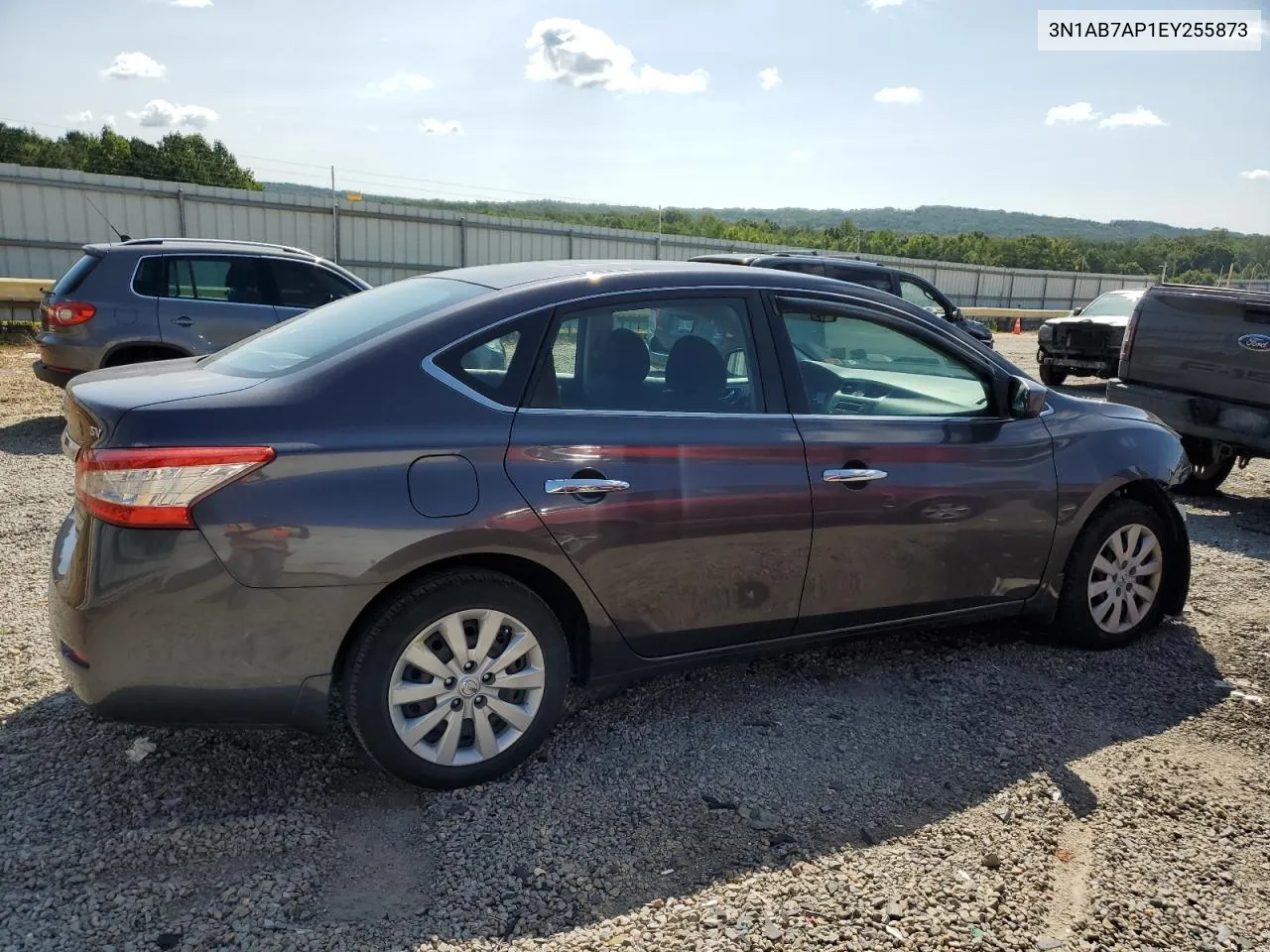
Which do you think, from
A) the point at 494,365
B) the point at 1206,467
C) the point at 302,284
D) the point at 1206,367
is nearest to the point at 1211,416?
the point at 1206,367

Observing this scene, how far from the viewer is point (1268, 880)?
2.91 meters

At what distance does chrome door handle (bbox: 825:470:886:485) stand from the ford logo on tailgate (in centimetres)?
507

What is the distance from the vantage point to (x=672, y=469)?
10.9 ft

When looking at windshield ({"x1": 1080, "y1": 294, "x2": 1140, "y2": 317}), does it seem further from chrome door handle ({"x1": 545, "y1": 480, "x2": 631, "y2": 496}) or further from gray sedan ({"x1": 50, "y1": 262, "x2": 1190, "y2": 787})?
chrome door handle ({"x1": 545, "y1": 480, "x2": 631, "y2": 496})

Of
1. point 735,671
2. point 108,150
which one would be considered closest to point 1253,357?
point 735,671

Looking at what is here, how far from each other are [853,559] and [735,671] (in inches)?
33.0

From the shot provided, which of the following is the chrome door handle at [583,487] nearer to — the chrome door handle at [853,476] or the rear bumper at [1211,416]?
the chrome door handle at [853,476]

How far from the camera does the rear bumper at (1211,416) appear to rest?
23.4 feet

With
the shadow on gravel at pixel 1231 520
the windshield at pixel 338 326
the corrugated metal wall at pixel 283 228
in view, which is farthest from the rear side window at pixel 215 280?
the corrugated metal wall at pixel 283 228

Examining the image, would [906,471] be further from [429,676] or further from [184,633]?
[184,633]

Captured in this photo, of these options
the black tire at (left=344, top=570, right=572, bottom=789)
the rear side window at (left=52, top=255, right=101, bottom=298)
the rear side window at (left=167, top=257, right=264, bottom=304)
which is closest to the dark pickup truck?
the black tire at (left=344, top=570, right=572, bottom=789)

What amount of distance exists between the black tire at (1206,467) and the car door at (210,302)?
8.09 meters

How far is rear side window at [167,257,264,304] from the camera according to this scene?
847 cm

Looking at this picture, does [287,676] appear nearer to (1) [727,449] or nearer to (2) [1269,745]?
(1) [727,449]
